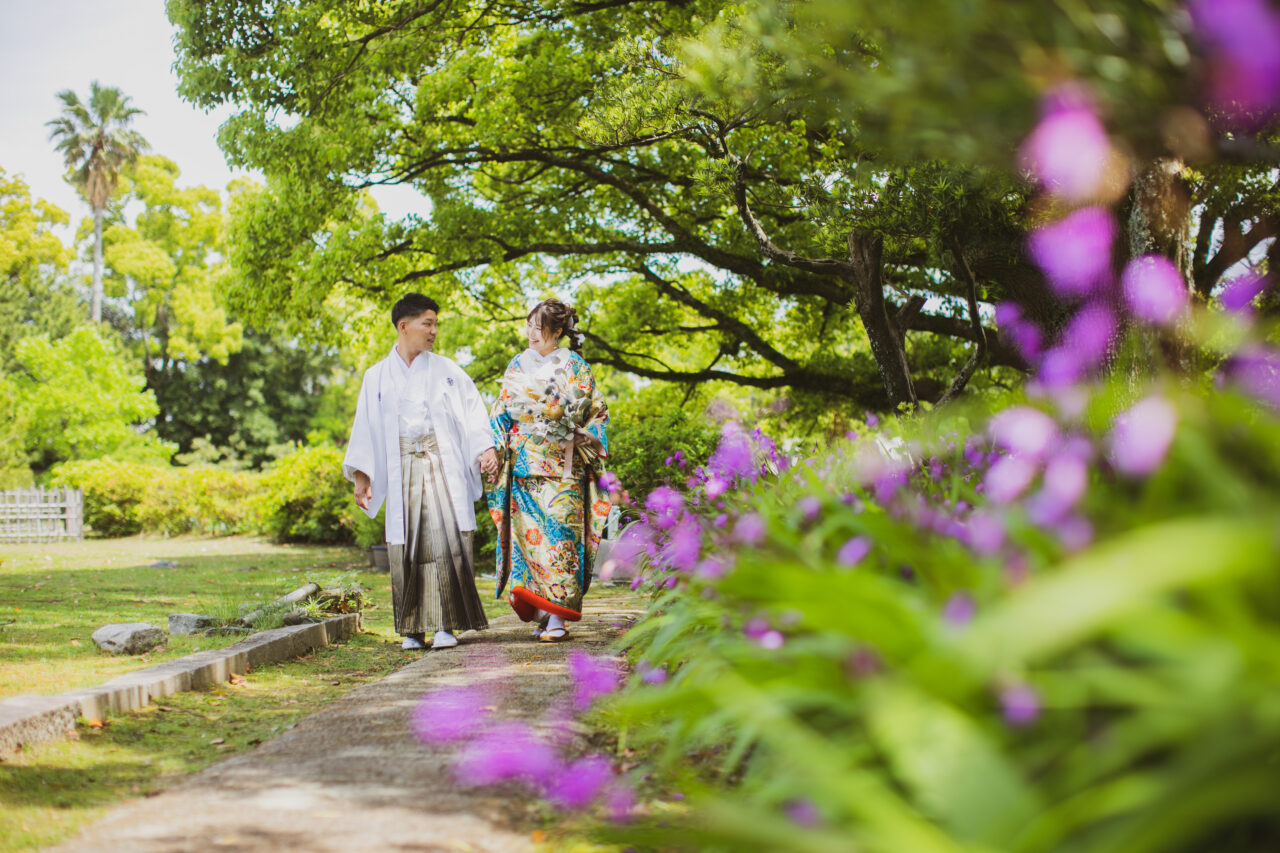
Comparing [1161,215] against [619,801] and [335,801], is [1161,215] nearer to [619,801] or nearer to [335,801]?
[619,801]

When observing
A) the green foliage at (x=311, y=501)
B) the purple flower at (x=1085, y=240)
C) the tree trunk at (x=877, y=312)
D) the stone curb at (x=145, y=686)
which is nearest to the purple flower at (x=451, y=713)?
the stone curb at (x=145, y=686)

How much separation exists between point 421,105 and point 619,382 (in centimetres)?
2972

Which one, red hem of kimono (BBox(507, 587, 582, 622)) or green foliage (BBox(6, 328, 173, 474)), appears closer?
red hem of kimono (BBox(507, 587, 582, 622))

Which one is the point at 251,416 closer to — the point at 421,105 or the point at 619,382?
the point at 619,382

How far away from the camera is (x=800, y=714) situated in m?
1.77

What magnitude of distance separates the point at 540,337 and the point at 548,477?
0.87 meters

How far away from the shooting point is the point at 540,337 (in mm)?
5293

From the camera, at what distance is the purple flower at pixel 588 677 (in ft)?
10.6

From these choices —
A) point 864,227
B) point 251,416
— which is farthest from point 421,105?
point 251,416

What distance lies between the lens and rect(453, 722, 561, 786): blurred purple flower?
7.50 feet

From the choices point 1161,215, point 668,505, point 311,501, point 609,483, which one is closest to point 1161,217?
point 1161,215

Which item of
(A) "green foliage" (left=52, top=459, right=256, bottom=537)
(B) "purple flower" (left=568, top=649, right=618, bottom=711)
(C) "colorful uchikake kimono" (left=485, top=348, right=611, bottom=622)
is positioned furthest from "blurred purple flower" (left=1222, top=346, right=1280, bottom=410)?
(A) "green foliage" (left=52, top=459, right=256, bottom=537)

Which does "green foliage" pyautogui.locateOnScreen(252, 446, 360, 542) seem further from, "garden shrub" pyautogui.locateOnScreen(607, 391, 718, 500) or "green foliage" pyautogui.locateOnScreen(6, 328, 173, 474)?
"green foliage" pyautogui.locateOnScreen(6, 328, 173, 474)

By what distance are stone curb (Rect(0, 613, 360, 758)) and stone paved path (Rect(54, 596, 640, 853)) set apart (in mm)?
677
